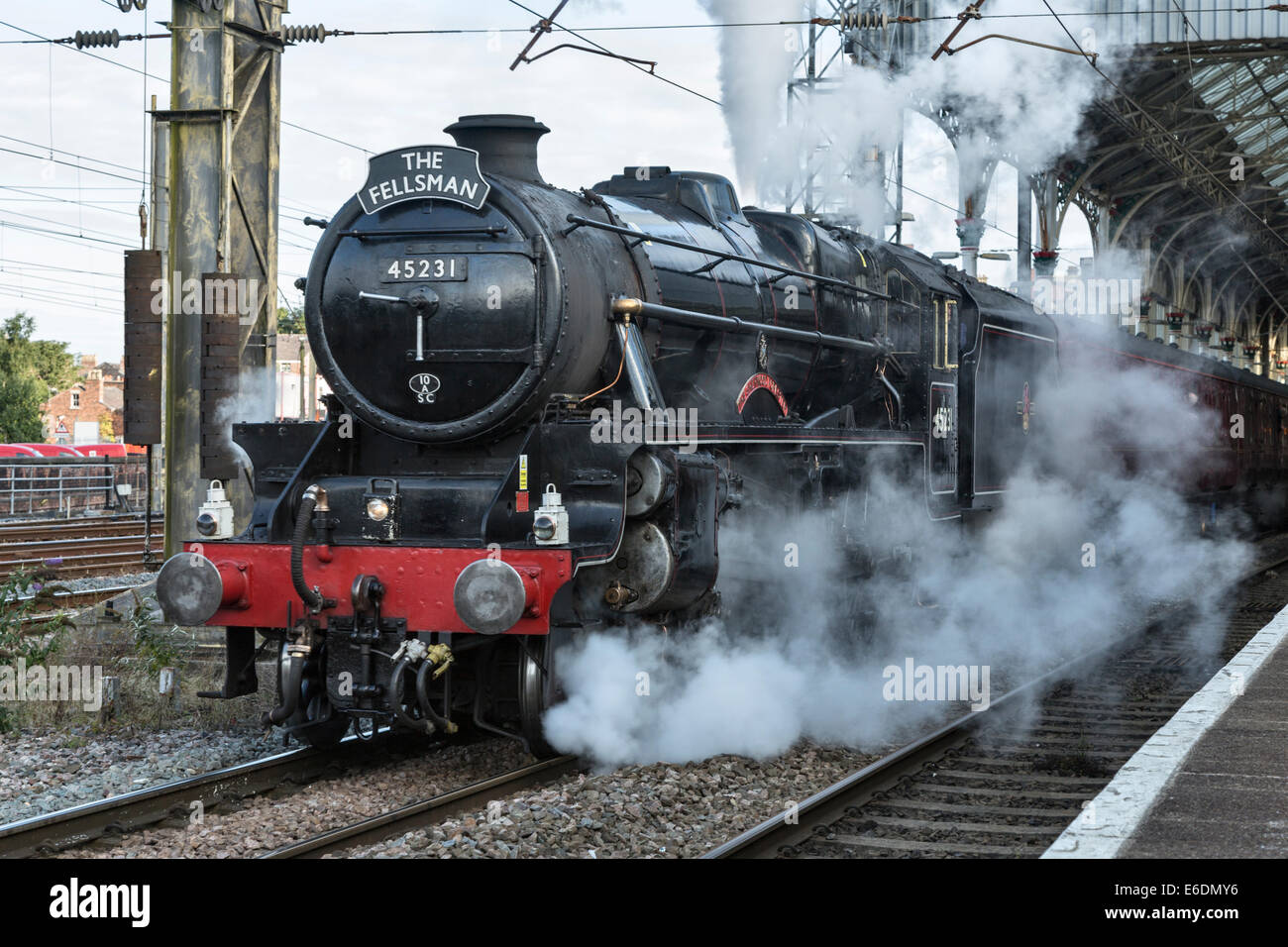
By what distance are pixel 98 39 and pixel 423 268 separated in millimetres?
5889

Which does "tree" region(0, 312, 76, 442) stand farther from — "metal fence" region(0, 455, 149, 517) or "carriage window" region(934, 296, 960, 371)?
"carriage window" region(934, 296, 960, 371)

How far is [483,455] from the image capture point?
6387 mm

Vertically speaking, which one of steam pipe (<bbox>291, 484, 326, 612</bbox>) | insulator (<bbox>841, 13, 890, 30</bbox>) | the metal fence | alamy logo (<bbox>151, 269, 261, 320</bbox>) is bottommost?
steam pipe (<bbox>291, 484, 326, 612</bbox>)

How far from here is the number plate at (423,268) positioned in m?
6.10

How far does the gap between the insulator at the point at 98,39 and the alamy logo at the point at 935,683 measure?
7788 millimetres

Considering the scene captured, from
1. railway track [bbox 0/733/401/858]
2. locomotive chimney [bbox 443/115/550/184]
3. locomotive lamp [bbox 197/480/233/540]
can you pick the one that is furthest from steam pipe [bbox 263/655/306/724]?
locomotive chimney [bbox 443/115/550/184]

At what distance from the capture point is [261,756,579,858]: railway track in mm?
4766

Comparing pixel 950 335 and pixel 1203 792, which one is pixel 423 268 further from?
pixel 950 335

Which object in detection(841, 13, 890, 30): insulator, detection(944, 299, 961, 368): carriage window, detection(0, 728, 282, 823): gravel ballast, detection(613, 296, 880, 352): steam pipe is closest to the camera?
detection(0, 728, 282, 823): gravel ballast

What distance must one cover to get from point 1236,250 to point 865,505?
30.3 metres

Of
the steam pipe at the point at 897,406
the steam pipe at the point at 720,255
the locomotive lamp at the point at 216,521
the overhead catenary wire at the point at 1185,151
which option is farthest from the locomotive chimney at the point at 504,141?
the overhead catenary wire at the point at 1185,151

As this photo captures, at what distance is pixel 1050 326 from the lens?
1255 cm

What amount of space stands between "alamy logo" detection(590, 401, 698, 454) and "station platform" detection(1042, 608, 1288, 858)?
248cm

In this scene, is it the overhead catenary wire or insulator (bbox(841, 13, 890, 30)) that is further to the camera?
the overhead catenary wire
